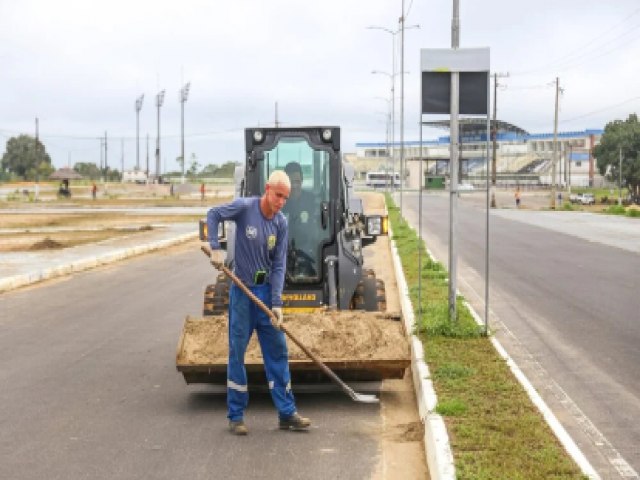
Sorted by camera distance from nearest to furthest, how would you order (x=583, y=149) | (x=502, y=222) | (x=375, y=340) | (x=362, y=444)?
1. (x=362, y=444)
2. (x=375, y=340)
3. (x=502, y=222)
4. (x=583, y=149)

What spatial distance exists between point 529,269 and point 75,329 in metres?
12.1

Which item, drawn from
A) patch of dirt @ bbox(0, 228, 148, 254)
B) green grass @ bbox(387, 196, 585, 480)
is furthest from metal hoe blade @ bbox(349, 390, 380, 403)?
patch of dirt @ bbox(0, 228, 148, 254)

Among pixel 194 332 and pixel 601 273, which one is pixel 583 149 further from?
pixel 194 332

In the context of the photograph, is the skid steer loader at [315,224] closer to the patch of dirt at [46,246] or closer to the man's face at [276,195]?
the man's face at [276,195]

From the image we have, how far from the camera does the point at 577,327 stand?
13.9m

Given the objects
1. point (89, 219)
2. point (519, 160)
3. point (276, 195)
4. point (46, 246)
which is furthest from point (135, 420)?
point (519, 160)

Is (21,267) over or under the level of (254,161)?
under

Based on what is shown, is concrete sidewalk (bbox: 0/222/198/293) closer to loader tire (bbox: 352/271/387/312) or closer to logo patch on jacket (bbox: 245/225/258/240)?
loader tire (bbox: 352/271/387/312)

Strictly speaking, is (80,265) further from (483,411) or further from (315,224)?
(483,411)

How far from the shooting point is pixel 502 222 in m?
49.5

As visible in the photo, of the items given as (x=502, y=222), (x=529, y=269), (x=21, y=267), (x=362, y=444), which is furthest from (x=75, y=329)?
(x=502, y=222)

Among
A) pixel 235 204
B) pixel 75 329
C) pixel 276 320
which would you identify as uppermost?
pixel 235 204

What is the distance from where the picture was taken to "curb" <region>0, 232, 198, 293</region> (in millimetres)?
19828

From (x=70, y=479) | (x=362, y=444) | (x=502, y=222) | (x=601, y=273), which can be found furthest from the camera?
(x=502, y=222)
